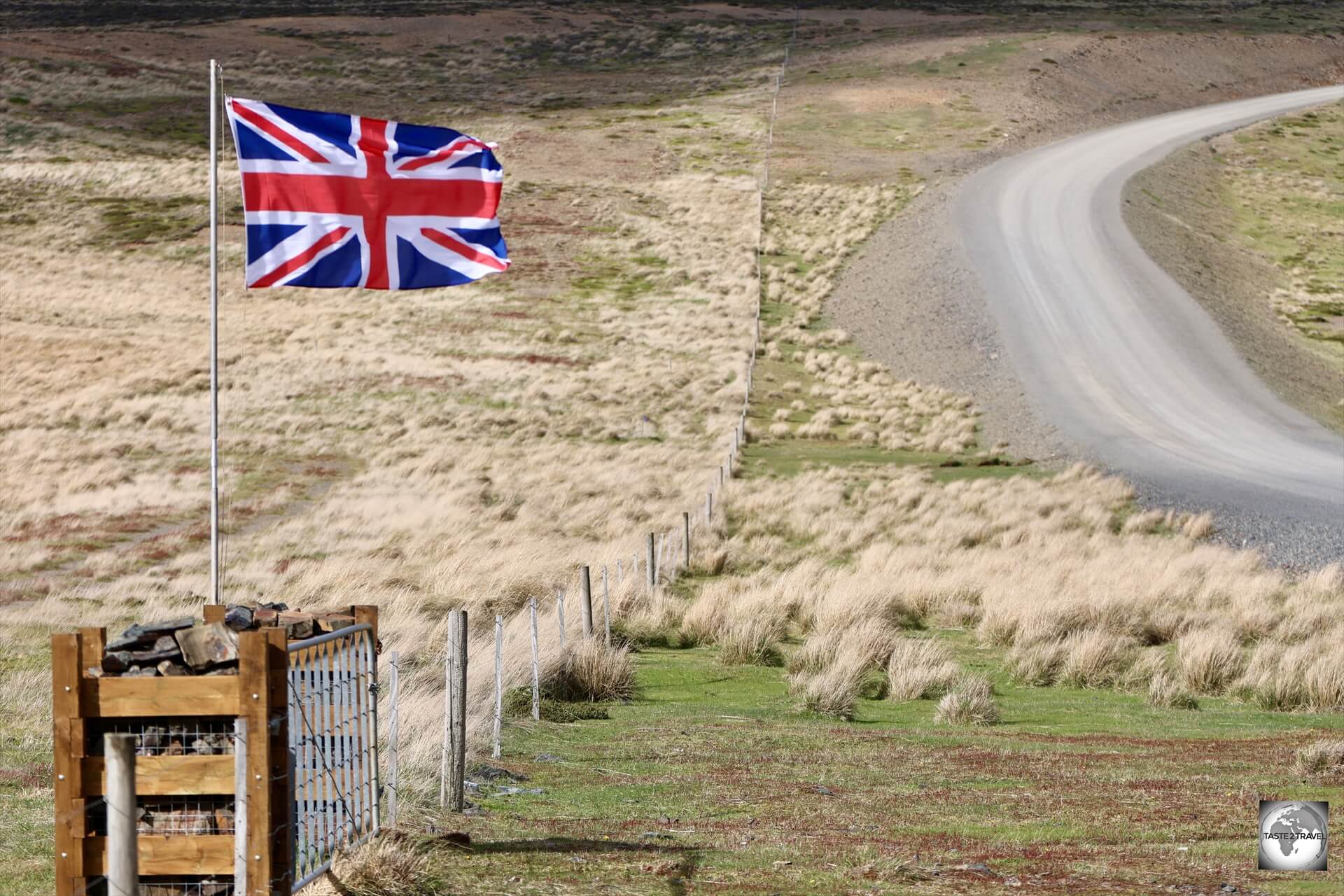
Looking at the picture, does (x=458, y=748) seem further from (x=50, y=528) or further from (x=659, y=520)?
(x=50, y=528)

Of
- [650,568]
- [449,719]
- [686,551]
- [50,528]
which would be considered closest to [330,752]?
[449,719]

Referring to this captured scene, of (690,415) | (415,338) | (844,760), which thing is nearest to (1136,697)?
(844,760)

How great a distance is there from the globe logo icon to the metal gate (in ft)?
16.1

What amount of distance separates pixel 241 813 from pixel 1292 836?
18.9 ft

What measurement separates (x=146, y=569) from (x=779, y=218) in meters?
52.3

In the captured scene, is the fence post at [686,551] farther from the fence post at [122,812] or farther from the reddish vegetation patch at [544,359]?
the reddish vegetation patch at [544,359]

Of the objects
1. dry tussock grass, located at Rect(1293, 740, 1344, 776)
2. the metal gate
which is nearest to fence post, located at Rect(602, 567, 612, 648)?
dry tussock grass, located at Rect(1293, 740, 1344, 776)

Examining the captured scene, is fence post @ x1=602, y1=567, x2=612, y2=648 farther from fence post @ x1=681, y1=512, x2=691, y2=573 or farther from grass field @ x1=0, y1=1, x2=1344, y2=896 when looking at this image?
fence post @ x1=681, y1=512, x2=691, y2=573

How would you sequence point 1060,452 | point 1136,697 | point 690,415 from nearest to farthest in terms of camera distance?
point 1136,697 < point 1060,452 < point 690,415

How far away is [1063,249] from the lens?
60.4 metres

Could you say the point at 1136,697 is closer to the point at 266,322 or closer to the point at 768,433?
the point at 768,433

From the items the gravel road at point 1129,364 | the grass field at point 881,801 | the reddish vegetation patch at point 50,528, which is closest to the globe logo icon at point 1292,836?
the grass field at point 881,801

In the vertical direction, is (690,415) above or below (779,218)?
below

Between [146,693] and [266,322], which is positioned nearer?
[146,693]
